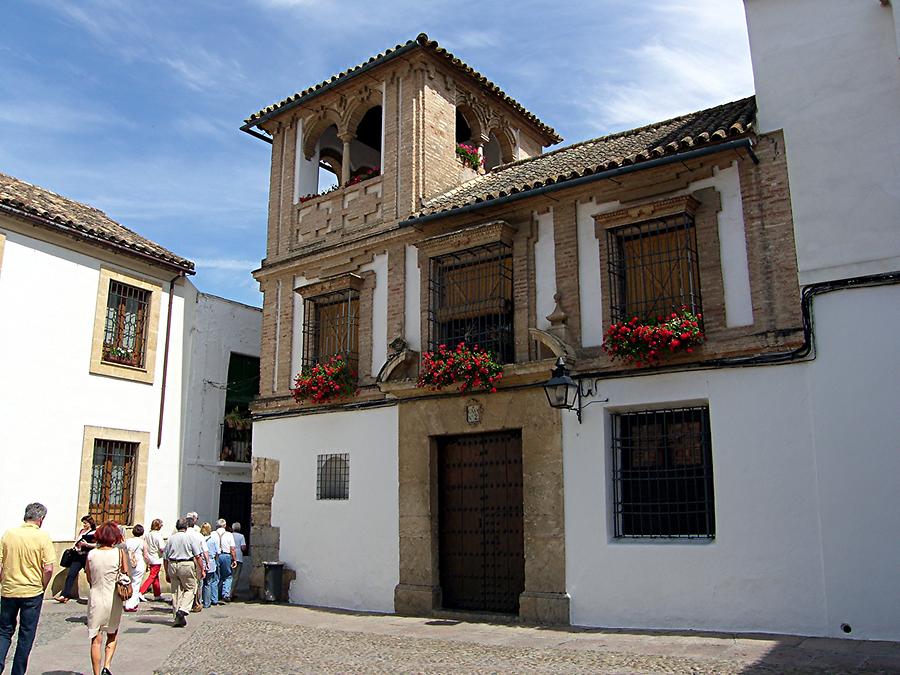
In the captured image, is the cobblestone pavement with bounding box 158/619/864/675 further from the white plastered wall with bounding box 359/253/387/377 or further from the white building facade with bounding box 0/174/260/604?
the white building facade with bounding box 0/174/260/604

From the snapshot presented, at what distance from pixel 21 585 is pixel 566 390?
6024 millimetres

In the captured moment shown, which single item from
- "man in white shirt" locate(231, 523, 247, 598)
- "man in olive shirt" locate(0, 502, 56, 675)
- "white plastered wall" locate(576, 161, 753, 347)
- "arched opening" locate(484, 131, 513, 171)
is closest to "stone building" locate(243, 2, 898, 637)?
"white plastered wall" locate(576, 161, 753, 347)

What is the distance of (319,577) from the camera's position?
1273 cm

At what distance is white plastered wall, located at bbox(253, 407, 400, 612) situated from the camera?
1206cm

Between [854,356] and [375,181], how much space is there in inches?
312

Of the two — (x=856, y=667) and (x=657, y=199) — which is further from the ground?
(x=657, y=199)

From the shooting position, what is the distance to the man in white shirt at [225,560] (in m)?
13.0

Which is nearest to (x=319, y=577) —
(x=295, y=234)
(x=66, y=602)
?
(x=66, y=602)

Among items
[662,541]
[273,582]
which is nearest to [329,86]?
[273,582]

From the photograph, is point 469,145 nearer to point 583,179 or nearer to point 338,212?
point 338,212

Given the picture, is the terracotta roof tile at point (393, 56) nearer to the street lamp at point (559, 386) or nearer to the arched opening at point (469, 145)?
the arched opening at point (469, 145)

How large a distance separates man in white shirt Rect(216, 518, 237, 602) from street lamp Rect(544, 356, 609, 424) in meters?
5.97

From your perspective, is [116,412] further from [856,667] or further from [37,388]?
[856,667]

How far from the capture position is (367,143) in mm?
16469
